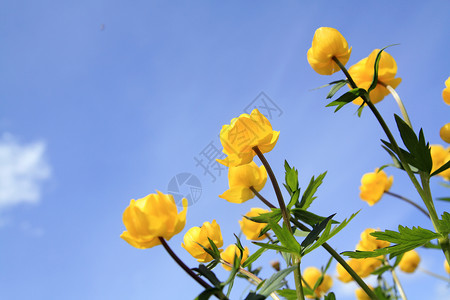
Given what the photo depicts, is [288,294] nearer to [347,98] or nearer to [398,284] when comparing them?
[347,98]

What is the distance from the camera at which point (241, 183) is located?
3.20 ft

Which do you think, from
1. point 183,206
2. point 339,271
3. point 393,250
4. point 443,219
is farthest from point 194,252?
point 339,271

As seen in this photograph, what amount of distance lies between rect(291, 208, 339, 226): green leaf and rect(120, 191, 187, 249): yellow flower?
0.38 m

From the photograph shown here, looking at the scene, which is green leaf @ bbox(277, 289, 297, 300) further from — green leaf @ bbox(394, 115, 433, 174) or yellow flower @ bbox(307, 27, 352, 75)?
yellow flower @ bbox(307, 27, 352, 75)

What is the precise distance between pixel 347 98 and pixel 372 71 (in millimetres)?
205

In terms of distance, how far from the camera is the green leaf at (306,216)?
875mm

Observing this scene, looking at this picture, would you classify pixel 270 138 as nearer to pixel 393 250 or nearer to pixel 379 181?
pixel 393 250

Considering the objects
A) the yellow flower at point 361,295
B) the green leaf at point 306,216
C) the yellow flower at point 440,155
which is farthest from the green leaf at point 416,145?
the yellow flower at point 361,295

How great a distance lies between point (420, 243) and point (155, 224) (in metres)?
0.61

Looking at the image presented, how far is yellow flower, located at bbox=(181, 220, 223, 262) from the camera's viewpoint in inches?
31.8

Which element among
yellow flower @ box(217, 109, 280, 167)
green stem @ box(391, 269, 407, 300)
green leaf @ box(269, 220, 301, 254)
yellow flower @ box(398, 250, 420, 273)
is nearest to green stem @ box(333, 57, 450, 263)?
yellow flower @ box(217, 109, 280, 167)

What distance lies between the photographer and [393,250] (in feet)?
2.77

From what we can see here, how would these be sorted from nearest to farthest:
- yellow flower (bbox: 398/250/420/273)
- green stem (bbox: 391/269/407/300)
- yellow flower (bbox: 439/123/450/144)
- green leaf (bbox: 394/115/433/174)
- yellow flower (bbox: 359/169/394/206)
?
green leaf (bbox: 394/115/433/174) → yellow flower (bbox: 439/123/450/144) → green stem (bbox: 391/269/407/300) → yellow flower (bbox: 359/169/394/206) → yellow flower (bbox: 398/250/420/273)

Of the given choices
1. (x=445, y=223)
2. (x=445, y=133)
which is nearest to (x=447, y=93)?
(x=445, y=133)
